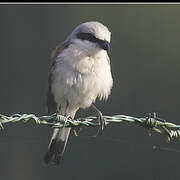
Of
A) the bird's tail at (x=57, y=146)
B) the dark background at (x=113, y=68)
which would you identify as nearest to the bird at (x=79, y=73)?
the bird's tail at (x=57, y=146)

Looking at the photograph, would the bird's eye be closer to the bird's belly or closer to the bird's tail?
the bird's belly

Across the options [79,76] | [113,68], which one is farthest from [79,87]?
[113,68]

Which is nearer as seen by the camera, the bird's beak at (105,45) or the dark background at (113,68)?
the bird's beak at (105,45)

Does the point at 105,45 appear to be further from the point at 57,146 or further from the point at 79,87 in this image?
the point at 57,146

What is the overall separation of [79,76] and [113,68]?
8.06 feet

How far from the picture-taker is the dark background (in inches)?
147

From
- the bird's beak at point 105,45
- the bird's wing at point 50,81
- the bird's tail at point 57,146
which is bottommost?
the bird's tail at point 57,146

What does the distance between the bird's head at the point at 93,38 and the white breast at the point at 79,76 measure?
0.14 feet

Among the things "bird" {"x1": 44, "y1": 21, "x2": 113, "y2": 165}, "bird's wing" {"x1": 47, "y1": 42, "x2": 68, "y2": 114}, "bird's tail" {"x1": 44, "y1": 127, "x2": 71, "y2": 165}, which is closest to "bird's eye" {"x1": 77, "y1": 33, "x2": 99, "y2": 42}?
"bird" {"x1": 44, "y1": 21, "x2": 113, "y2": 165}

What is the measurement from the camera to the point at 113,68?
5730 mm

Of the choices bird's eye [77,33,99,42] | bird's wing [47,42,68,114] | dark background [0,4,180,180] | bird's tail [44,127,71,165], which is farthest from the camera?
dark background [0,4,180,180]

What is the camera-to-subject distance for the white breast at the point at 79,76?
329 cm

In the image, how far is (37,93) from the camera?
5684 millimetres

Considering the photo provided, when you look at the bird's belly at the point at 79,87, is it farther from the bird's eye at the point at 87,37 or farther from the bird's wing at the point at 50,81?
the bird's eye at the point at 87,37
